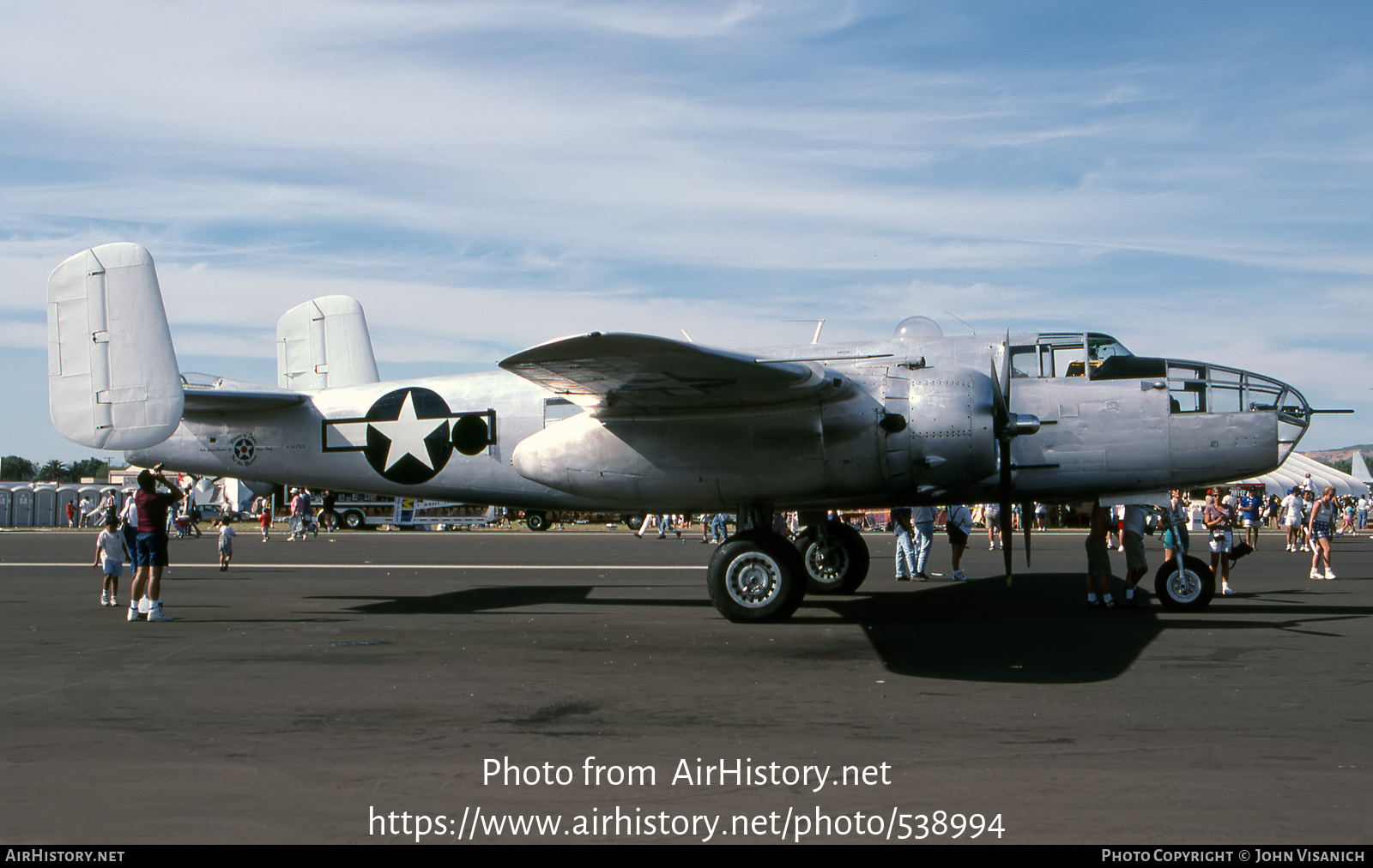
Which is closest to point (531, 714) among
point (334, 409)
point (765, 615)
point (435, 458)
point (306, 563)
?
point (765, 615)

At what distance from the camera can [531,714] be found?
24.6 feet

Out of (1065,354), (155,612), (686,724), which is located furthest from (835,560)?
(155,612)

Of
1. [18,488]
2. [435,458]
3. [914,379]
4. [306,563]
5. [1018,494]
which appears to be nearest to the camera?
[914,379]

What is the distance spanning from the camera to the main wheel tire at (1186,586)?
44.8ft

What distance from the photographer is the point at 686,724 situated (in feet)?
23.6

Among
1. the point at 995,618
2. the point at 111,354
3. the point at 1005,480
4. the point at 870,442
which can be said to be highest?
the point at 111,354

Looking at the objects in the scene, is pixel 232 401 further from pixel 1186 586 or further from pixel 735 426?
pixel 1186 586

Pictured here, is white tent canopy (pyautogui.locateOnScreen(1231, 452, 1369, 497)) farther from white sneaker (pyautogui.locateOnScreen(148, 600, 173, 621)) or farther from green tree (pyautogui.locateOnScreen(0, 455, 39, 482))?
green tree (pyautogui.locateOnScreen(0, 455, 39, 482))

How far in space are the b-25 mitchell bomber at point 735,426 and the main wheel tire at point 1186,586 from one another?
0.11 ft

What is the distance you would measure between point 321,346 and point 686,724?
15.2 meters

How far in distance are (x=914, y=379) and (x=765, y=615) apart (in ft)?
10.8

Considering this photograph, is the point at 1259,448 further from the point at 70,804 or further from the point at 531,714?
the point at 70,804

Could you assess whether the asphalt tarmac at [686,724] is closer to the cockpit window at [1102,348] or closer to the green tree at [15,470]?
the cockpit window at [1102,348]

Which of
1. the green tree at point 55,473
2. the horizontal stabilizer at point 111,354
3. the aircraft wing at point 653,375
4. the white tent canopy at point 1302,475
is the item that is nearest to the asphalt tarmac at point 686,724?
the horizontal stabilizer at point 111,354
